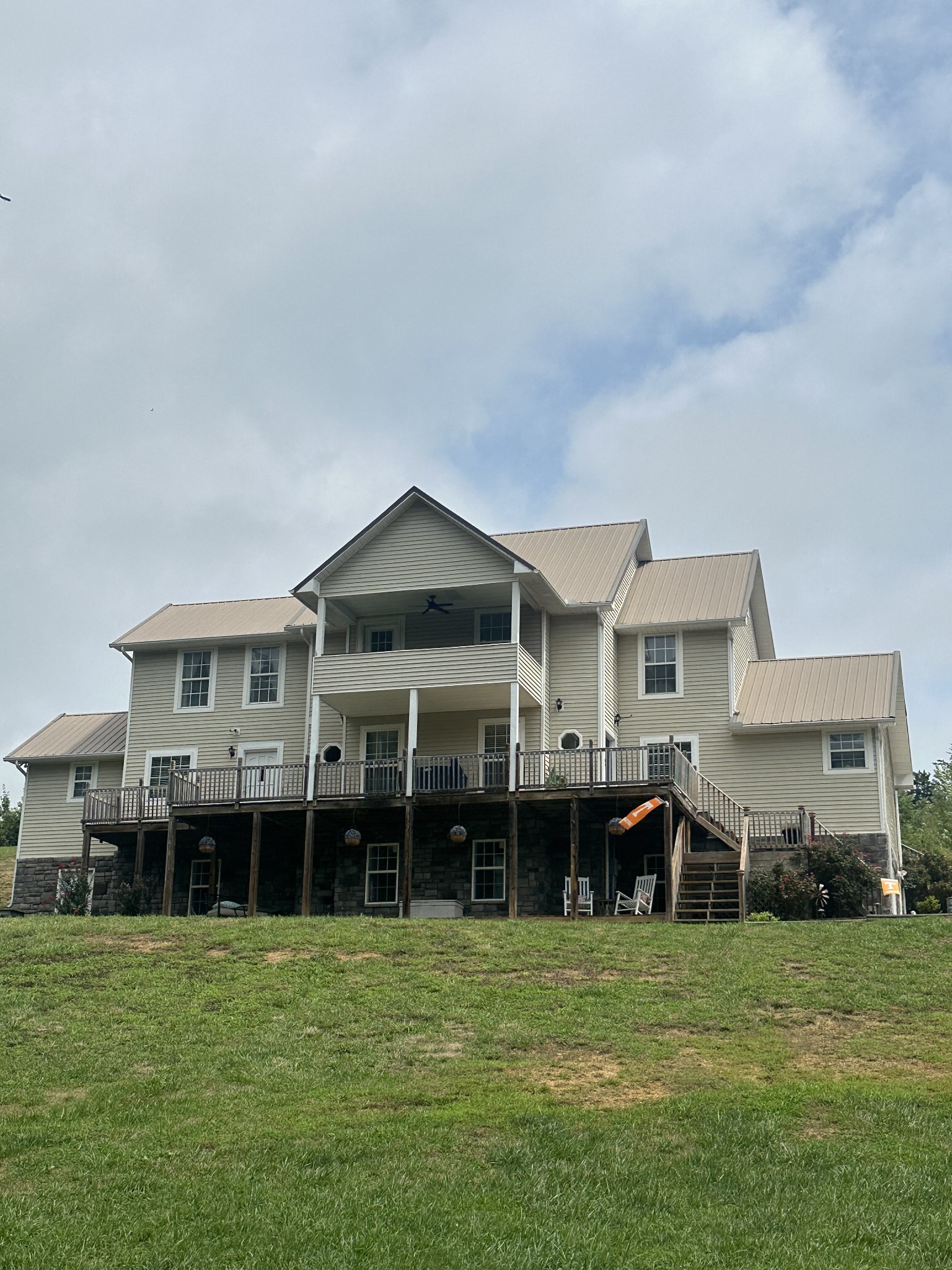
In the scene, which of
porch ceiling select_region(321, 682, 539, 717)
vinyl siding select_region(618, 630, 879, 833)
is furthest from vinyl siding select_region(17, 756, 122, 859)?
vinyl siding select_region(618, 630, 879, 833)

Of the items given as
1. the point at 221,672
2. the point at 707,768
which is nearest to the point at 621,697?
the point at 707,768

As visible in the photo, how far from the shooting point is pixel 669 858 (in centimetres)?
2609

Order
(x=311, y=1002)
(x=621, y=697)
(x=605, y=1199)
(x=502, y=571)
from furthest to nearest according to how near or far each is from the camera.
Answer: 1. (x=621, y=697)
2. (x=502, y=571)
3. (x=311, y=1002)
4. (x=605, y=1199)

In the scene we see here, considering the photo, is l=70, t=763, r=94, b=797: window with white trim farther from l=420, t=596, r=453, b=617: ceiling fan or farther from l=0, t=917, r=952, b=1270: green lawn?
l=0, t=917, r=952, b=1270: green lawn

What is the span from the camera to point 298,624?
33156 mm

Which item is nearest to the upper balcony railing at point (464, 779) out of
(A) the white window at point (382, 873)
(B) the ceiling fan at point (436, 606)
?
(A) the white window at point (382, 873)

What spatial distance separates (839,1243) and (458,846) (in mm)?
20861

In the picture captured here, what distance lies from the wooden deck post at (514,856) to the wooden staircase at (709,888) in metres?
3.12

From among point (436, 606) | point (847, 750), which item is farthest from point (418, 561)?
point (847, 750)

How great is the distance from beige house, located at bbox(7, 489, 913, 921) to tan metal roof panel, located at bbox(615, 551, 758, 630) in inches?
2.9

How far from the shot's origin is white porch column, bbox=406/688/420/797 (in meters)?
28.6

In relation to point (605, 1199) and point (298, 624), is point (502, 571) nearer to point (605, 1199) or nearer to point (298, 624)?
point (298, 624)

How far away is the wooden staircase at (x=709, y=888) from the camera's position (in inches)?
1036

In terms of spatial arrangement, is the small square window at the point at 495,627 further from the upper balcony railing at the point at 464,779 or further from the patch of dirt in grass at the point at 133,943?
the patch of dirt in grass at the point at 133,943
